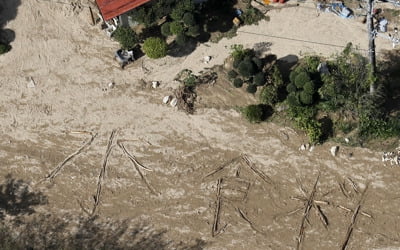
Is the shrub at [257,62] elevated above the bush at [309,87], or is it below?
above

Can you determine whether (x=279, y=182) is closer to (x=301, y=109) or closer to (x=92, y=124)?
(x=301, y=109)

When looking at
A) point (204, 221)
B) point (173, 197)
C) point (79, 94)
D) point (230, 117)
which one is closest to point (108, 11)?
point (79, 94)

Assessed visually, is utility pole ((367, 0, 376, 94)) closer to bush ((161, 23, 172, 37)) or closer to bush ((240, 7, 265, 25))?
bush ((240, 7, 265, 25))

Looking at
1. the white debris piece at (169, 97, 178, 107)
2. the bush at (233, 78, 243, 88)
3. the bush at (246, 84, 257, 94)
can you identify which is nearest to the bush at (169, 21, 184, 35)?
the white debris piece at (169, 97, 178, 107)

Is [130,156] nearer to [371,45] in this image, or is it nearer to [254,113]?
[254,113]

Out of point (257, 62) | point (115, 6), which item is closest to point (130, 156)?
point (115, 6)

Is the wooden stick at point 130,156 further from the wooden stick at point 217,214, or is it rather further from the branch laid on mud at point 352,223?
the branch laid on mud at point 352,223

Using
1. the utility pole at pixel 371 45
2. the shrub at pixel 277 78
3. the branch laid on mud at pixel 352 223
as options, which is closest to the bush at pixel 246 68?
the shrub at pixel 277 78

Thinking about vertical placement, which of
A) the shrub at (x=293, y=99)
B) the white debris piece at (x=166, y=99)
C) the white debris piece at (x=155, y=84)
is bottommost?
the shrub at (x=293, y=99)

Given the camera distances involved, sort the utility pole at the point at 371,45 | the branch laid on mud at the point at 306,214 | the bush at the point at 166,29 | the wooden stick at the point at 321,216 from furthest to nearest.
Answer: the bush at the point at 166,29 → the wooden stick at the point at 321,216 → the branch laid on mud at the point at 306,214 → the utility pole at the point at 371,45
